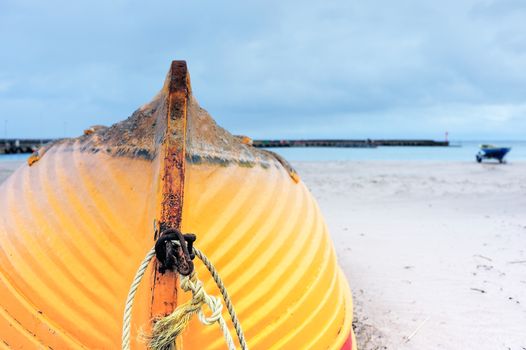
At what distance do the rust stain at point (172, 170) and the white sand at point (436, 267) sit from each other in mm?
1881

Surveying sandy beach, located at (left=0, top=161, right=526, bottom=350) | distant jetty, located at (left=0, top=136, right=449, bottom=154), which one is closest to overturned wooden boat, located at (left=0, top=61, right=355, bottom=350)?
sandy beach, located at (left=0, top=161, right=526, bottom=350)

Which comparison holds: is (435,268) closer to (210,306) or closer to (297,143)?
(210,306)

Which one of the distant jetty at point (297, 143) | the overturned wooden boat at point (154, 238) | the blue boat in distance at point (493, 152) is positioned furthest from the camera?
the distant jetty at point (297, 143)

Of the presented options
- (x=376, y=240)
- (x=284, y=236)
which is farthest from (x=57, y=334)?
(x=376, y=240)

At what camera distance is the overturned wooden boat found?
65.2 inches

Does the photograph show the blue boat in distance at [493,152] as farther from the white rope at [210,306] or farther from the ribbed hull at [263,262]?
the white rope at [210,306]

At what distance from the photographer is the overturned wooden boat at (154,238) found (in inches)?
65.2

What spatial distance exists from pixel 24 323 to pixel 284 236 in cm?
118

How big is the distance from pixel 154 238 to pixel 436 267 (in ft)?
11.8

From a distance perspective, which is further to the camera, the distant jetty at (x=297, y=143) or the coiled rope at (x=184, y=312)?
the distant jetty at (x=297, y=143)

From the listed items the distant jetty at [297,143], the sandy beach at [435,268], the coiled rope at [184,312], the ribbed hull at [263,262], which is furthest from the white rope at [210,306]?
the distant jetty at [297,143]

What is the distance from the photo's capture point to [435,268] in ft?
14.4

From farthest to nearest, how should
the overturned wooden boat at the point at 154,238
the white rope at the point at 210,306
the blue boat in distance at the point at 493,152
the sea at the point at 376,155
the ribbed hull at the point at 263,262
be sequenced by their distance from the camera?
1. the sea at the point at 376,155
2. the blue boat in distance at the point at 493,152
3. the ribbed hull at the point at 263,262
4. the overturned wooden boat at the point at 154,238
5. the white rope at the point at 210,306

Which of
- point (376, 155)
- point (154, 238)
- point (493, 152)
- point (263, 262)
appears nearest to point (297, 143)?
point (376, 155)
